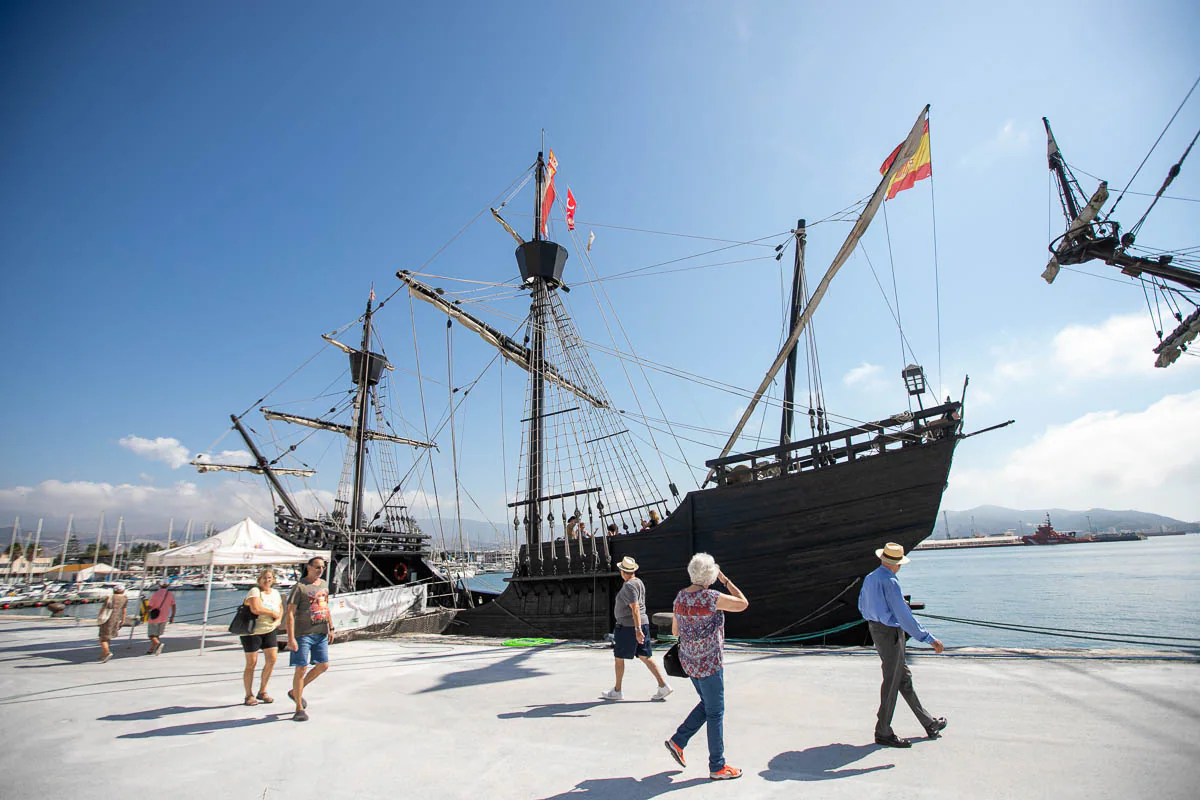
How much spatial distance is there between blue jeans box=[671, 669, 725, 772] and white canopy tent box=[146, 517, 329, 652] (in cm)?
886

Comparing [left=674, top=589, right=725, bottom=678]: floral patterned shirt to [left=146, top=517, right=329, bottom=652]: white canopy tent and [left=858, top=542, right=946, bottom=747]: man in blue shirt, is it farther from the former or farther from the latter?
[left=146, top=517, right=329, bottom=652]: white canopy tent

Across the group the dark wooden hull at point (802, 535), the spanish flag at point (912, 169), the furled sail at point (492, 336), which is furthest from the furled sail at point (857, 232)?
the furled sail at point (492, 336)

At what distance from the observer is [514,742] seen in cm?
371

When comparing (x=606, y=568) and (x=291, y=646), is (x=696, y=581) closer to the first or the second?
(x=291, y=646)

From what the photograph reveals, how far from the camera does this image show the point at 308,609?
4.69 metres

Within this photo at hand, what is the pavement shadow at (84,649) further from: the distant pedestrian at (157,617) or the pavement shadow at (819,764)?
the pavement shadow at (819,764)

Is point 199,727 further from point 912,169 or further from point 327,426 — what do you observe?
point 327,426

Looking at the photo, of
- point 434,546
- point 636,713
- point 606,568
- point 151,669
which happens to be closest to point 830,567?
point 606,568

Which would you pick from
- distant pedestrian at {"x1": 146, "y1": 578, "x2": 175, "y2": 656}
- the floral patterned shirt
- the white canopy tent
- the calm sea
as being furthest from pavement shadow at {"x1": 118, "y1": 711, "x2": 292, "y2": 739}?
the calm sea

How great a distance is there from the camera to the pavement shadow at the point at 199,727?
405cm

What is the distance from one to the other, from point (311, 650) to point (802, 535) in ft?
26.8

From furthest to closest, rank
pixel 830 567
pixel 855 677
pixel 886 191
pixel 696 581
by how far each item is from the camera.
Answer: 1. pixel 886 191
2. pixel 830 567
3. pixel 855 677
4. pixel 696 581

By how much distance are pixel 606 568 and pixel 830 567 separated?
4.63 metres

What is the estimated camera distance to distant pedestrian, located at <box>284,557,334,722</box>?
4.52 m
